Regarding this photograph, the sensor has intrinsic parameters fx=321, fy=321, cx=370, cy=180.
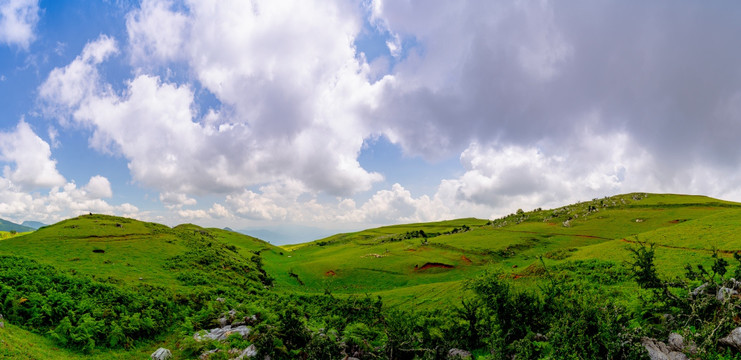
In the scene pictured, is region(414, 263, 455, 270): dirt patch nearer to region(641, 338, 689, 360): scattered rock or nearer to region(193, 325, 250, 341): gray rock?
region(193, 325, 250, 341): gray rock

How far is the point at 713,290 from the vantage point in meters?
12.6

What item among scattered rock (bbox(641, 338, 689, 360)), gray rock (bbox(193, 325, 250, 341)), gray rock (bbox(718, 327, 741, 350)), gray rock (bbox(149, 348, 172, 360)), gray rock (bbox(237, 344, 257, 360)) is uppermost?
gray rock (bbox(718, 327, 741, 350))

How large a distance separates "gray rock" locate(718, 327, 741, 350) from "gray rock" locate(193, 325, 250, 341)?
1986 cm

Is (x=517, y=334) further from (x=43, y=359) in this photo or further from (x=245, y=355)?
(x=43, y=359)

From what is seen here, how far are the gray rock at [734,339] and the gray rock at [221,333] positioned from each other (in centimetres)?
1986

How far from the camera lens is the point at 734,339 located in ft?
31.2

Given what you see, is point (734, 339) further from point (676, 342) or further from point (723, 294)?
point (723, 294)

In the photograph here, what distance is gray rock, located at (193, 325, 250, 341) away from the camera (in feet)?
59.6

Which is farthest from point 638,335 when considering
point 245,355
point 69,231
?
point 69,231

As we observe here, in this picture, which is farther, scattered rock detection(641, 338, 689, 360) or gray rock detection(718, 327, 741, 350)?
scattered rock detection(641, 338, 689, 360)

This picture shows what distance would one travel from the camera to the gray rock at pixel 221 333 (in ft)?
59.6

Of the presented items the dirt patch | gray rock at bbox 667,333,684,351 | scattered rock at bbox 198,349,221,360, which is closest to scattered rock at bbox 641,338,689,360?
gray rock at bbox 667,333,684,351

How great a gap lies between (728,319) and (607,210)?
95128 mm

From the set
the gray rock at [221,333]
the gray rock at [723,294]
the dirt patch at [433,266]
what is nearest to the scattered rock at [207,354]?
the gray rock at [221,333]
